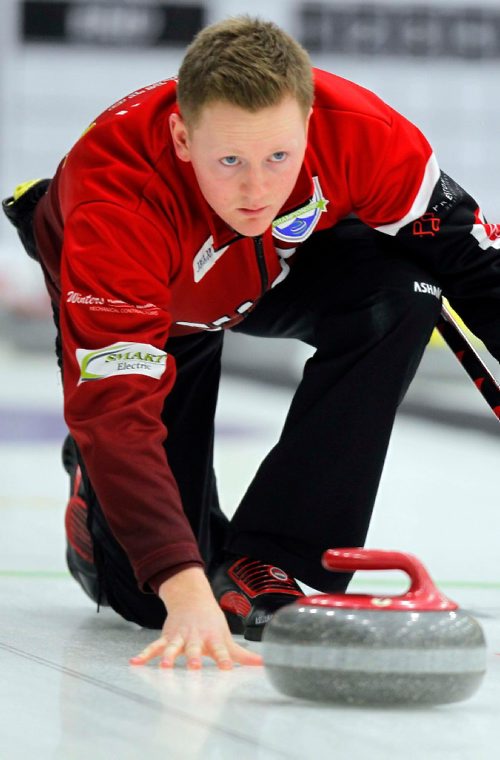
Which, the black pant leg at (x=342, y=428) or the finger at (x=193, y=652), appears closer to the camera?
the finger at (x=193, y=652)

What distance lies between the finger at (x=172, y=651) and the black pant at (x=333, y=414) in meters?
0.47

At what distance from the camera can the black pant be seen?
2062 mm

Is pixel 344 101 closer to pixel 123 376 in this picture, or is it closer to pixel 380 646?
pixel 123 376

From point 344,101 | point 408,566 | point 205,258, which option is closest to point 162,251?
point 205,258

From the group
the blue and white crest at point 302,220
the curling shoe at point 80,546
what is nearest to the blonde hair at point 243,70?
the blue and white crest at point 302,220

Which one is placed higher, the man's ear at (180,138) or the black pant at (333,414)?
the man's ear at (180,138)

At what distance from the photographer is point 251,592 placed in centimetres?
206

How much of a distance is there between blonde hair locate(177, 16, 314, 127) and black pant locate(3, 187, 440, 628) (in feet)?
1.27

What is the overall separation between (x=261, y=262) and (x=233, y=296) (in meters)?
0.07

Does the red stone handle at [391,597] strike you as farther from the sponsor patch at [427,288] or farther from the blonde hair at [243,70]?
the sponsor patch at [427,288]

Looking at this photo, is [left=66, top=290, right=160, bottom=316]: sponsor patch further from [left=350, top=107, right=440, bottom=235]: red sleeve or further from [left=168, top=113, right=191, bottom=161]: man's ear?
[left=350, top=107, right=440, bottom=235]: red sleeve

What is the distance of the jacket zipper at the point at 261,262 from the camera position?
203 centimetres

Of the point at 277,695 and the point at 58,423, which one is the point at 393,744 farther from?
the point at 58,423

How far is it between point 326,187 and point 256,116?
33cm
